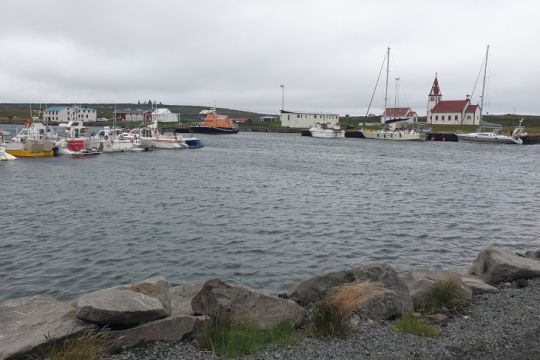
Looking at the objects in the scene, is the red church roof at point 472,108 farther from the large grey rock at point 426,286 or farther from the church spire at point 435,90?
the large grey rock at point 426,286

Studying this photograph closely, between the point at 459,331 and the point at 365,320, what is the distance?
1697mm

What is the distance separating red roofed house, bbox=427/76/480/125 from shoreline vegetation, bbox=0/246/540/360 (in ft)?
502

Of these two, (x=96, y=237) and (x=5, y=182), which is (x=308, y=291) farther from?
(x=5, y=182)

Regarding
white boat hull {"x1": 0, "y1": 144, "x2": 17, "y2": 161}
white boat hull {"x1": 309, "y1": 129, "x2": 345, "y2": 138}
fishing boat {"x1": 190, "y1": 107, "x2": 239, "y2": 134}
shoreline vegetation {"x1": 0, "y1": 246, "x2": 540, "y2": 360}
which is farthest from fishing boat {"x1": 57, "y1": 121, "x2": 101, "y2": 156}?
white boat hull {"x1": 309, "y1": 129, "x2": 345, "y2": 138}

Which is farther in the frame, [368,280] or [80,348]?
[368,280]

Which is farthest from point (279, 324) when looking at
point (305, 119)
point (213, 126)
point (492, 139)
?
point (305, 119)

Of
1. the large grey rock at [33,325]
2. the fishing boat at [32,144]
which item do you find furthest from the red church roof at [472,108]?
the large grey rock at [33,325]

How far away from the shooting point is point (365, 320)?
9234 mm

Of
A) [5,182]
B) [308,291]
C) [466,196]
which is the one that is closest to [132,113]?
[5,182]

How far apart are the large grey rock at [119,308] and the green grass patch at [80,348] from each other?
0.27 m

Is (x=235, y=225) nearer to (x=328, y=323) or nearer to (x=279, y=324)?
(x=279, y=324)

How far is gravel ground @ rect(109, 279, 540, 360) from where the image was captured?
7480 mm

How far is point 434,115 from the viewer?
521 ft

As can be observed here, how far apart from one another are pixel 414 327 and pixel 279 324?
2.43 m
